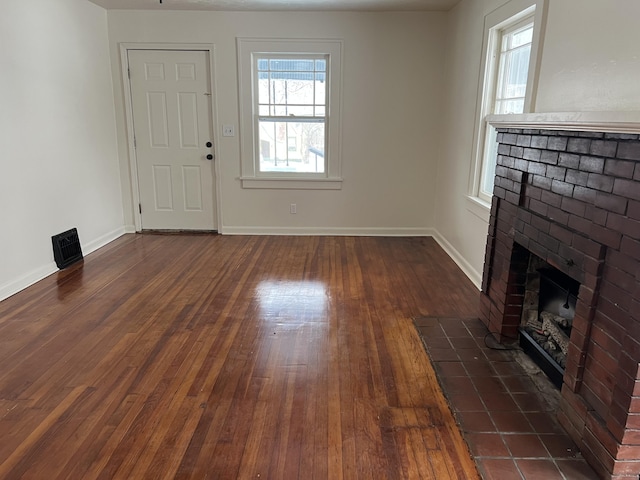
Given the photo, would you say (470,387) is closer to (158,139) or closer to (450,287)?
(450,287)

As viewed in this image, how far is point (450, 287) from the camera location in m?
3.72

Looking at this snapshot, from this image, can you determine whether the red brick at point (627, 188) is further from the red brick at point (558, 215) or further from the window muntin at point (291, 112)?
the window muntin at point (291, 112)

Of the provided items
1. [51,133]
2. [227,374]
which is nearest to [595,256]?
[227,374]

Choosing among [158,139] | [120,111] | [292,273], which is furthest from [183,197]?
[292,273]

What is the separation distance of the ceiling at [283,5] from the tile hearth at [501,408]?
340cm

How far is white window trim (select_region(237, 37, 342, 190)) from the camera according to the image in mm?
4910

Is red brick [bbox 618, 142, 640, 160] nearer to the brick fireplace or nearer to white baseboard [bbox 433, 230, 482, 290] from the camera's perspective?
the brick fireplace

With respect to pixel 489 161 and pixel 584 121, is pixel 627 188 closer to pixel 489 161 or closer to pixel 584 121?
pixel 584 121

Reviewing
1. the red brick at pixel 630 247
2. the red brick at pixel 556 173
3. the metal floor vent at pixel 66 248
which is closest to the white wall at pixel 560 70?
the red brick at pixel 556 173

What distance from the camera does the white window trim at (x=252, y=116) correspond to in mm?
4910

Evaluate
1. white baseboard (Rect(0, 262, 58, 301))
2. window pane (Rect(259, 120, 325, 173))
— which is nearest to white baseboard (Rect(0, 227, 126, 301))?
white baseboard (Rect(0, 262, 58, 301))

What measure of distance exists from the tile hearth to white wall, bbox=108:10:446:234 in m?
2.67

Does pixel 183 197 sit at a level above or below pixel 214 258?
above

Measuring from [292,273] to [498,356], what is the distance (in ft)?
6.54
